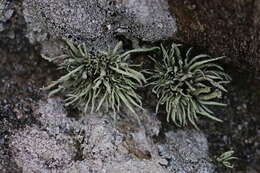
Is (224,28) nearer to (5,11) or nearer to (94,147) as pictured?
(94,147)

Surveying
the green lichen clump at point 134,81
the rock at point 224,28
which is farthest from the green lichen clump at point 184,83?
the rock at point 224,28

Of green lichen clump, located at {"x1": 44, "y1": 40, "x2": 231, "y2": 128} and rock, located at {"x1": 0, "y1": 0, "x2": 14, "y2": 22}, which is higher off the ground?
rock, located at {"x1": 0, "y1": 0, "x2": 14, "y2": 22}

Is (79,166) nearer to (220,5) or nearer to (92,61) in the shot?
(92,61)

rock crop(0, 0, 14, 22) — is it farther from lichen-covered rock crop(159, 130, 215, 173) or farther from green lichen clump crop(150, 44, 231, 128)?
lichen-covered rock crop(159, 130, 215, 173)

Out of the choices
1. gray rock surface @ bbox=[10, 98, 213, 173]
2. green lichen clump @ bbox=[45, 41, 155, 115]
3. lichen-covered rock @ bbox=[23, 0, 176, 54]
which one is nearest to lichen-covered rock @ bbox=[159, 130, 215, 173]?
gray rock surface @ bbox=[10, 98, 213, 173]

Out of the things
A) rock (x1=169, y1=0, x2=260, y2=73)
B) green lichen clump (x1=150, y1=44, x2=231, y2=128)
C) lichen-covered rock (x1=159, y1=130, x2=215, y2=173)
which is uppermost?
rock (x1=169, y1=0, x2=260, y2=73)

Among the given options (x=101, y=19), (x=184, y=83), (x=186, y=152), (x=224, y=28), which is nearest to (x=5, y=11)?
(x=101, y=19)
